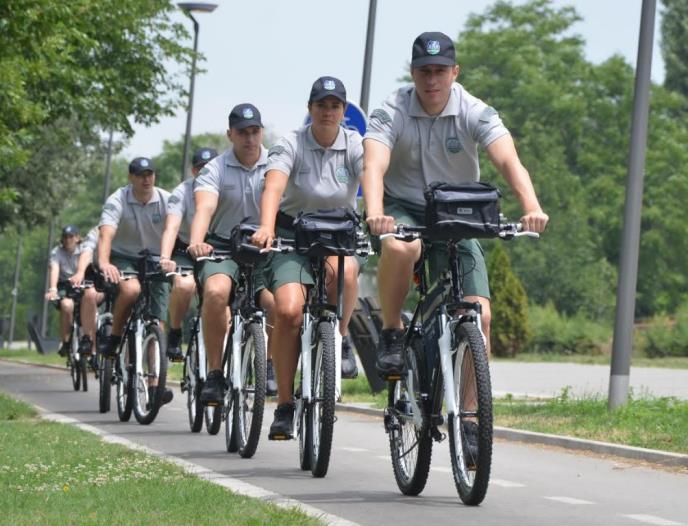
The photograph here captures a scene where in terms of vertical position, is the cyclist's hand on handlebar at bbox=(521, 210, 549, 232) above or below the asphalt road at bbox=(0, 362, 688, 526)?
above

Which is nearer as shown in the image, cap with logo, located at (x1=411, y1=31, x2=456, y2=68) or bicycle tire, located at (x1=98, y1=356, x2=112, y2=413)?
cap with logo, located at (x1=411, y1=31, x2=456, y2=68)

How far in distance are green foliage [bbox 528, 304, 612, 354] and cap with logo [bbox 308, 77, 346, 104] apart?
33469 millimetres

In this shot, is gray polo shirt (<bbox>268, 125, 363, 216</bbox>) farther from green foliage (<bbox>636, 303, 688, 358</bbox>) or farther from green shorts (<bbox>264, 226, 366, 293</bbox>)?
green foliage (<bbox>636, 303, 688, 358</bbox>)

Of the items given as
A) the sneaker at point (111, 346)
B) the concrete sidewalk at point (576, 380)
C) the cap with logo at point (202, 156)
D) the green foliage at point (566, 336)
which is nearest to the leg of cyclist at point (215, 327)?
the cap with logo at point (202, 156)

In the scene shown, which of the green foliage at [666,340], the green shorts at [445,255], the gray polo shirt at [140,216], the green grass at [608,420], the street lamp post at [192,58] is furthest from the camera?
the green foliage at [666,340]

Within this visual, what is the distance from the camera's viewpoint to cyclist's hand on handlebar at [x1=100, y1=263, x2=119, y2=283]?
14.7m

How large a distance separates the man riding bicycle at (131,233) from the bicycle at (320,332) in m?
5.03

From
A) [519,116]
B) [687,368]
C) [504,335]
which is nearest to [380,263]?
[687,368]

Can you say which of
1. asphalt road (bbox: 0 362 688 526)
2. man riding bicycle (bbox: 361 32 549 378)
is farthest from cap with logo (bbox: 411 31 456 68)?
asphalt road (bbox: 0 362 688 526)

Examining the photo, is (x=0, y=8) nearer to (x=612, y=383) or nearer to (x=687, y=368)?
(x=612, y=383)

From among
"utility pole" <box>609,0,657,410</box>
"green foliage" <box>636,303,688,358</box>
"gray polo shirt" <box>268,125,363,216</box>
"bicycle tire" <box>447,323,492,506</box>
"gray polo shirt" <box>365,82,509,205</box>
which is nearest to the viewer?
"bicycle tire" <box>447,323,492,506</box>

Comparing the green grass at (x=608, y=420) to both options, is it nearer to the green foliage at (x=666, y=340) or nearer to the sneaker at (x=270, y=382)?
the sneaker at (x=270, y=382)

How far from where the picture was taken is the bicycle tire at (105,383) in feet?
52.2

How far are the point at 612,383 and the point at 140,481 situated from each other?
692cm
